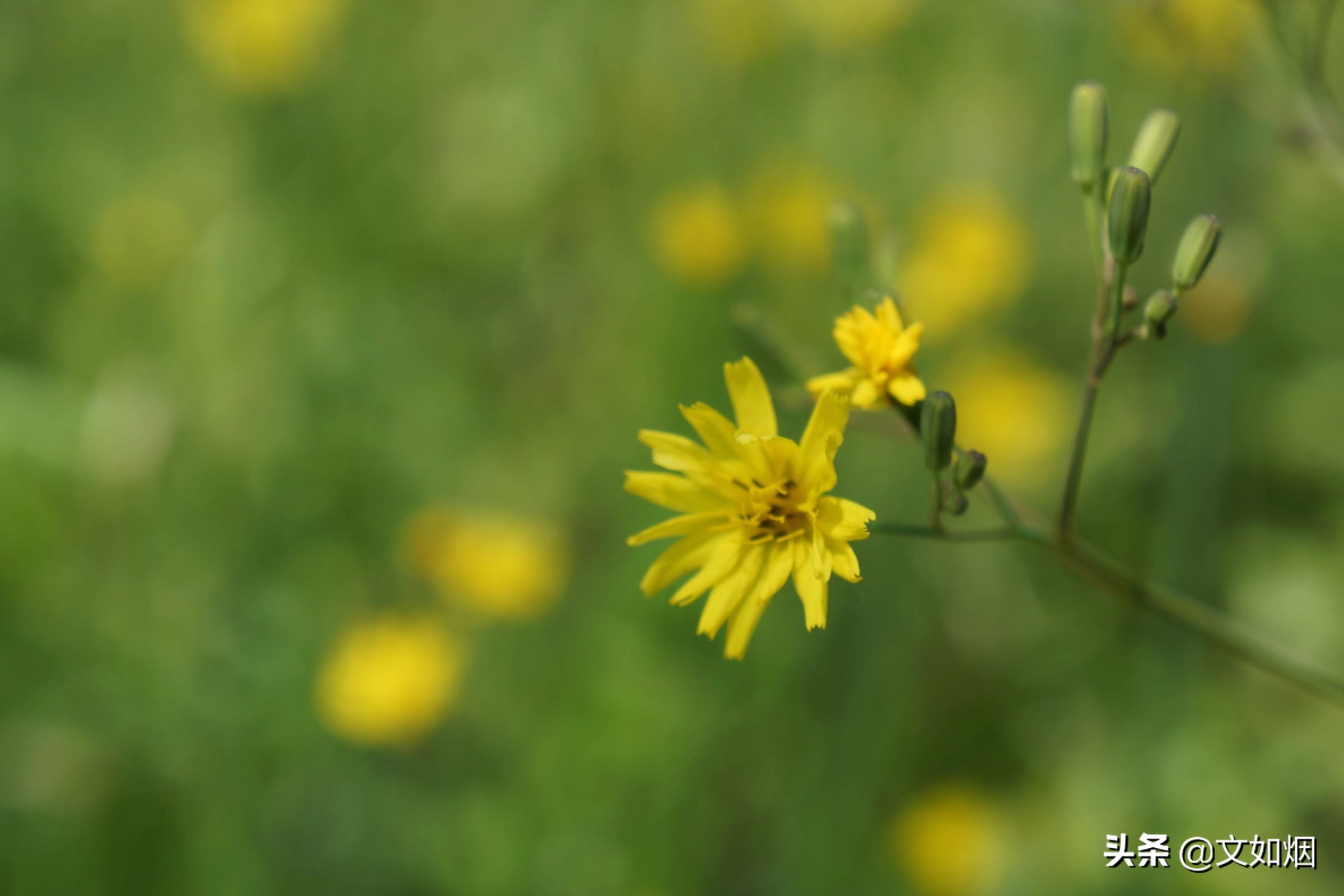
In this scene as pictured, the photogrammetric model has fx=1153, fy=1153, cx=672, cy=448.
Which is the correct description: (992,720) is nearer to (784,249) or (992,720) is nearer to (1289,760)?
(1289,760)

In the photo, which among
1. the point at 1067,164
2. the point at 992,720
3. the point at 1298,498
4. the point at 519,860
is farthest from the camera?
the point at 1067,164

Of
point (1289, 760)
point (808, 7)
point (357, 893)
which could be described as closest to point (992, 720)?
point (1289, 760)

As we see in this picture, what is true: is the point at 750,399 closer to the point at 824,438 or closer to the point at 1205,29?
the point at 824,438

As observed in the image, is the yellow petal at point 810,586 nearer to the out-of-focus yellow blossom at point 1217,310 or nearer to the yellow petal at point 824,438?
the yellow petal at point 824,438

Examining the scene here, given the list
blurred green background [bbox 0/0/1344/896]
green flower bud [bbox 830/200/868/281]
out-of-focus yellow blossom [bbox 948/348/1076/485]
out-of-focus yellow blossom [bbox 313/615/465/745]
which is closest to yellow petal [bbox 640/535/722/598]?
blurred green background [bbox 0/0/1344/896]

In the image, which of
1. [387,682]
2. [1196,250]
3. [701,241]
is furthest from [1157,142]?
[387,682]

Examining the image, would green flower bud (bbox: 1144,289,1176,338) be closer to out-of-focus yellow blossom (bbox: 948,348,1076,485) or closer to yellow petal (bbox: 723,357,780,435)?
yellow petal (bbox: 723,357,780,435)
